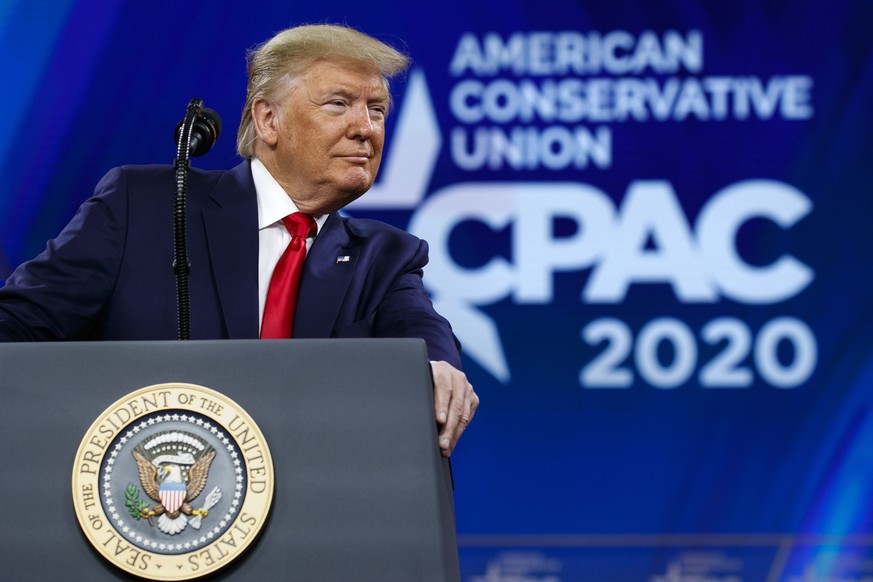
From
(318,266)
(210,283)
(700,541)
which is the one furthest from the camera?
(700,541)

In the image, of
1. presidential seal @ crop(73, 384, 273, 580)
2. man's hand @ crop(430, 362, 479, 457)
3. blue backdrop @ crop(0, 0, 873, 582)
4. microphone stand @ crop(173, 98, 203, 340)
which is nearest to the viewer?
presidential seal @ crop(73, 384, 273, 580)

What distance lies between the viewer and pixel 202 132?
1.50 meters

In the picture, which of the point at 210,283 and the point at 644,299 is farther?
the point at 644,299

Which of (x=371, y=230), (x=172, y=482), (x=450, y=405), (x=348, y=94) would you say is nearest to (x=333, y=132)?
(x=348, y=94)

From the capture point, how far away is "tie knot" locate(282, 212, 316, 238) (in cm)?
177

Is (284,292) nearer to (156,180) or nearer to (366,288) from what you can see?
(366,288)

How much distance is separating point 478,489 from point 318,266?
182 cm

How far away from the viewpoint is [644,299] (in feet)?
11.1

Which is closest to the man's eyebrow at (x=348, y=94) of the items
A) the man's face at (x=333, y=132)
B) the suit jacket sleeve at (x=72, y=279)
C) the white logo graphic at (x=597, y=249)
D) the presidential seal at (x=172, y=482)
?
the man's face at (x=333, y=132)

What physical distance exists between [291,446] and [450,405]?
195 mm

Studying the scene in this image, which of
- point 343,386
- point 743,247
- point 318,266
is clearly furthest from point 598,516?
point 343,386

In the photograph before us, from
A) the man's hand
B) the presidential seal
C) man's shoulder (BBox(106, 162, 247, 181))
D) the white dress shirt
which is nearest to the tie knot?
the white dress shirt

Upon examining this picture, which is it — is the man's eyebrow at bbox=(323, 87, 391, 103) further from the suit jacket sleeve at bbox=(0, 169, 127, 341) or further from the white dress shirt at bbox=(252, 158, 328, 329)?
the suit jacket sleeve at bbox=(0, 169, 127, 341)

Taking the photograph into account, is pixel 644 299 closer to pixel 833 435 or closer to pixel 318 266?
pixel 833 435
